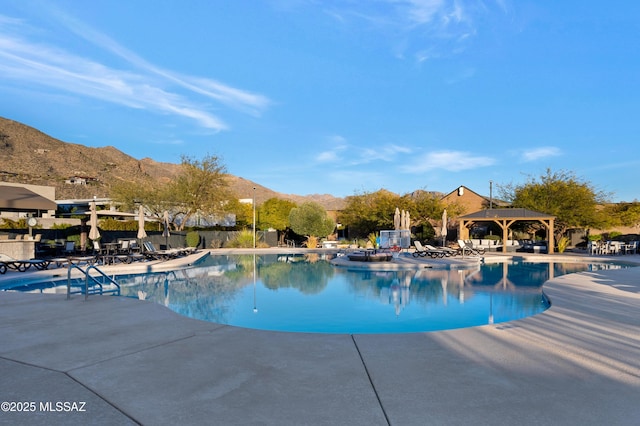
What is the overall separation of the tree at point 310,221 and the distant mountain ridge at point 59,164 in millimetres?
20818

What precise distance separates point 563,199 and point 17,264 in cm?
2932

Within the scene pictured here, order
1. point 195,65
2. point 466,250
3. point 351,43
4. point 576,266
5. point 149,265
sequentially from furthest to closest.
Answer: point 195,65 < point 351,43 < point 466,250 < point 576,266 < point 149,265

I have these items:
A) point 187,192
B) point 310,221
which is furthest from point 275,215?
point 187,192

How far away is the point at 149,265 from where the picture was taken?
570 inches

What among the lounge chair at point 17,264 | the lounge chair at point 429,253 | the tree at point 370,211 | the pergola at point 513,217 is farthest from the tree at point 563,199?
the lounge chair at point 17,264

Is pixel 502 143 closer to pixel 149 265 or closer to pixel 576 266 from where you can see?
pixel 576 266

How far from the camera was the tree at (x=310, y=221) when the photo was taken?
96.7 feet

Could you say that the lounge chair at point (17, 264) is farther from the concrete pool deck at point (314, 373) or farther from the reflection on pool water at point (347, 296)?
the concrete pool deck at point (314, 373)

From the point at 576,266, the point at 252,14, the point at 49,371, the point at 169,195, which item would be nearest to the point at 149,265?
the point at 49,371

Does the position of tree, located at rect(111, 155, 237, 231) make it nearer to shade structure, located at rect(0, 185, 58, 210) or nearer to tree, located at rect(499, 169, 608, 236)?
shade structure, located at rect(0, 185, 58, 210)

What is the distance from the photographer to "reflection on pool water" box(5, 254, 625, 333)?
7.46 metres

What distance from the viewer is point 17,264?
1288 cm

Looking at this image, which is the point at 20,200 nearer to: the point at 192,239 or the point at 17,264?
the point at 17,264

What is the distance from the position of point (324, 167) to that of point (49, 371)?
37.7 m
